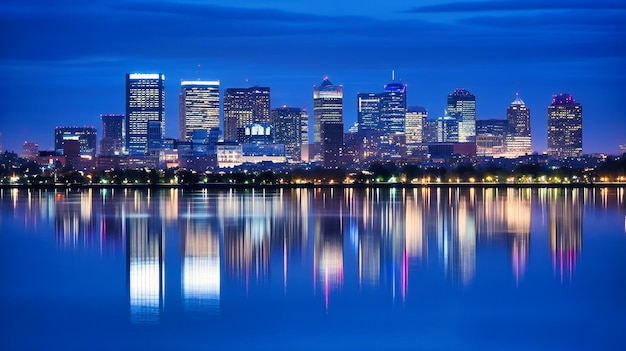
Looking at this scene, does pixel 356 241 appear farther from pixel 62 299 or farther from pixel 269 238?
pixel 62 299

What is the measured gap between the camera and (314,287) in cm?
2758

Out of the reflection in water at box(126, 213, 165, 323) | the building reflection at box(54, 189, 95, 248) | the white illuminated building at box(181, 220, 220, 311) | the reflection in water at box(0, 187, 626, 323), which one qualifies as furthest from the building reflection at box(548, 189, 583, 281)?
the building reflection at box(54, 189, 95, 248)

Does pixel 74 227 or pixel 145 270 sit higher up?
pixel 74 227

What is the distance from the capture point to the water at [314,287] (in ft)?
69.8

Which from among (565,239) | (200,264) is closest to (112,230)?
(200,264)

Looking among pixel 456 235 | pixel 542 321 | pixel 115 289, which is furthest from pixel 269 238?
pixel 542 321

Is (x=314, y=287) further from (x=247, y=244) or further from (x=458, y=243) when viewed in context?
(x=458, y=243)

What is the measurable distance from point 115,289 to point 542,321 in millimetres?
10746

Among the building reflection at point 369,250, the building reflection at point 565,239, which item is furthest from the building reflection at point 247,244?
the building reflection at point 565,239

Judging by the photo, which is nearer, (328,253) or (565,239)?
(328,253)

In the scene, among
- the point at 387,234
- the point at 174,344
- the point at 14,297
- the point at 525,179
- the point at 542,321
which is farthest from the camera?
the point at 525,179

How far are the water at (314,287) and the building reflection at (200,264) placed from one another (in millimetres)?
76

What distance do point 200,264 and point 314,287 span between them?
5.84 metres

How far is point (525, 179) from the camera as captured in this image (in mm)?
176250
